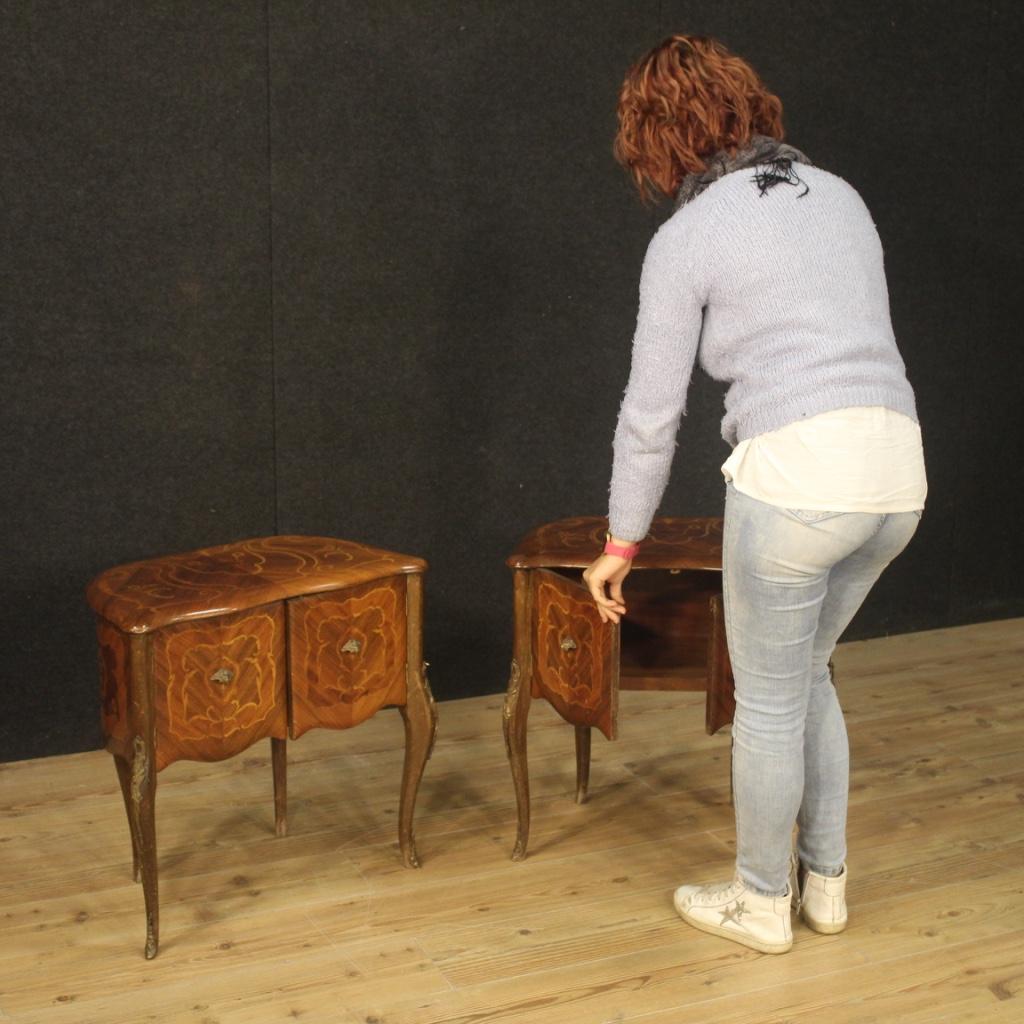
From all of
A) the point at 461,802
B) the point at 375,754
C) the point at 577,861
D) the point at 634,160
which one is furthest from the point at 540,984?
the point at 634,160

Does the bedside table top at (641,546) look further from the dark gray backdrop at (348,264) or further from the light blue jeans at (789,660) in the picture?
the dark gray backdrop at (348,264)

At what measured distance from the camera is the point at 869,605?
435 centimetres

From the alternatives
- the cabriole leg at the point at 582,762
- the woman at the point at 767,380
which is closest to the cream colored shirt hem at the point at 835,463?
the woman at the point at 767,380

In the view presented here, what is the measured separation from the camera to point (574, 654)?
265 cm

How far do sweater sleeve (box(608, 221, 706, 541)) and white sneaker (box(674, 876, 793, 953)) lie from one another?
0.69 meters

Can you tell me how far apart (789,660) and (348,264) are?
Answer: 168 cm

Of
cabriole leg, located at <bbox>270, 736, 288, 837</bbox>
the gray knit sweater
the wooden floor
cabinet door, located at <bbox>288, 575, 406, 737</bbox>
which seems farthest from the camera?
cabriole leg, located at <bbox>270, 736, 288, 837</bbox>

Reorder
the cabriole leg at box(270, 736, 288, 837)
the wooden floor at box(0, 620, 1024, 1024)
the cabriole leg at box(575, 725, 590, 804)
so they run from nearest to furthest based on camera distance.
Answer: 1. the wooden floor at box(0, 620, 1024, 1024)
2. the cabriole leg at box(270, 736, 288, 837)
3. the cabriole leg at box(575, 725, 590, 804)

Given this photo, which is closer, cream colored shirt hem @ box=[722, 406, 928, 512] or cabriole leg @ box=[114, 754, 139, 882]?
cream colored shirt hem @ box=[722, 406, 928, 512]

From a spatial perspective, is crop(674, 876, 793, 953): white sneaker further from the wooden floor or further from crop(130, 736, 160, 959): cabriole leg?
crop(130, 736, 160, 959): cabriole leg

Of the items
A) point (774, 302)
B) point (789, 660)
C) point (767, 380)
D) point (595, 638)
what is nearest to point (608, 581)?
point (595, 638)

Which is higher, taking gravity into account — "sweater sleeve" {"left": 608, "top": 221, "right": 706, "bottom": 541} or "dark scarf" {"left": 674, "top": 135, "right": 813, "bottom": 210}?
"dark scarf" {"left": 674, "top": 135, "right": 813, "bottom": 210}

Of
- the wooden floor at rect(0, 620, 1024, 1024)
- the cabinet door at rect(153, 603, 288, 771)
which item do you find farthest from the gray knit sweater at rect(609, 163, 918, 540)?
the wooden floor at rect(0, 620, 1024, 1024)

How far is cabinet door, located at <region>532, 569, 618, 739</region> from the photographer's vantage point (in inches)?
101
